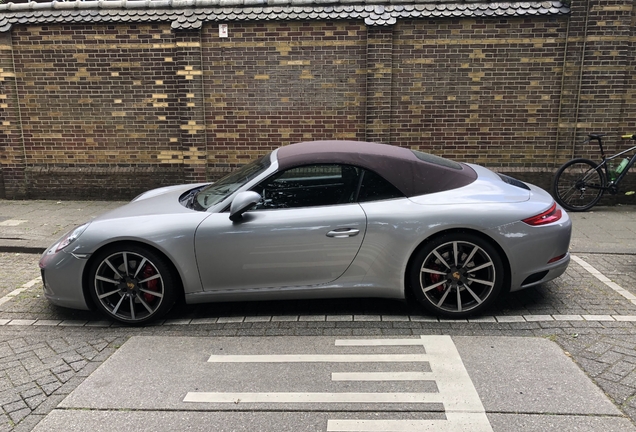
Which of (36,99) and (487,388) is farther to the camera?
(36,99)

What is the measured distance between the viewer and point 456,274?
3.99m

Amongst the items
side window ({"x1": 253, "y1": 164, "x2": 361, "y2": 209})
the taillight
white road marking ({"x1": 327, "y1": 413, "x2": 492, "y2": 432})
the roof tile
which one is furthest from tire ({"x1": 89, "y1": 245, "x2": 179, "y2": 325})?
the roof tile

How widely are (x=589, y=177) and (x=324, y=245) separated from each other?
560cm

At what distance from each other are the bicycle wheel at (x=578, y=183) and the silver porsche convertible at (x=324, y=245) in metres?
3.99

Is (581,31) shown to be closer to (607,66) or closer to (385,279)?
(607,66)

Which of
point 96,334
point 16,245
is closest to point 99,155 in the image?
point 16,245

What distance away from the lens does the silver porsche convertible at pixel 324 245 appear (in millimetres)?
3928

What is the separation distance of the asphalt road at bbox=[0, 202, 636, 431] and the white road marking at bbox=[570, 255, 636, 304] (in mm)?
18

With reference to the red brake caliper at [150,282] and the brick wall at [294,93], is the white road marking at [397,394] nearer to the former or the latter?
the red brake caliper at [150,282]

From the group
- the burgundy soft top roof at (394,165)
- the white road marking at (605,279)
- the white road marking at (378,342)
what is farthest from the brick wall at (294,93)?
the white road marking at (378,342)

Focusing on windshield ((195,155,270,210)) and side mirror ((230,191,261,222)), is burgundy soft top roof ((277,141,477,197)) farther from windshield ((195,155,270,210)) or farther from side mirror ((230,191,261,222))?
side mirror ((230,191,261,222))

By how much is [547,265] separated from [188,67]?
637 cm

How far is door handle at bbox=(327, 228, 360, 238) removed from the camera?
12.9 ft

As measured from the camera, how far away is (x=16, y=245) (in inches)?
250
